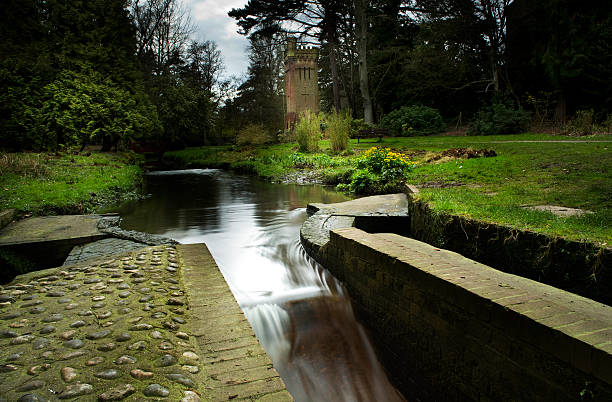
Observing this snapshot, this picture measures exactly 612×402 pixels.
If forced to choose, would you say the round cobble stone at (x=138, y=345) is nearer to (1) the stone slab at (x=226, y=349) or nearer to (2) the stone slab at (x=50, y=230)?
(1) the stone slab at (x=226, y=349)

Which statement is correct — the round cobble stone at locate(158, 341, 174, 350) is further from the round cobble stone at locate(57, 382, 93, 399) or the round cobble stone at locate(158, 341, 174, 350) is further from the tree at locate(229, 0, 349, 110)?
the tree at locate(229, 0, 349, 110)

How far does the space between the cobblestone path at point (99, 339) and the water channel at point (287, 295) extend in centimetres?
96

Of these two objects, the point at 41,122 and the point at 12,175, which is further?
the point at 41,122

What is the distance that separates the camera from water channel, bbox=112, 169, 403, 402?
9.65 ft

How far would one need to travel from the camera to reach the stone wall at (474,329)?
1757mm

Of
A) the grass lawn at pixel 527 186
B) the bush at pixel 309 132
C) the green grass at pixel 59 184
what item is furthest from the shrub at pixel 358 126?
the green grass at pixel 59 184

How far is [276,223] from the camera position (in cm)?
722

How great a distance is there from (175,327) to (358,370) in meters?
1.52

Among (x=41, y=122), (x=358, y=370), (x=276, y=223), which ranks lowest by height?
(x=358, y=370)

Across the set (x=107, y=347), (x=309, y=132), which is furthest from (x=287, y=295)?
(x=309, y=132)

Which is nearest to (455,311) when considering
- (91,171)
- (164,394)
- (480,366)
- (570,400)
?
(480,366)

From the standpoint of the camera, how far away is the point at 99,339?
2234 mm

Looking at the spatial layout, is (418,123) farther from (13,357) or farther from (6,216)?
(13,357)

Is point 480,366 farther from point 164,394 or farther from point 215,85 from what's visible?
point 215,85
